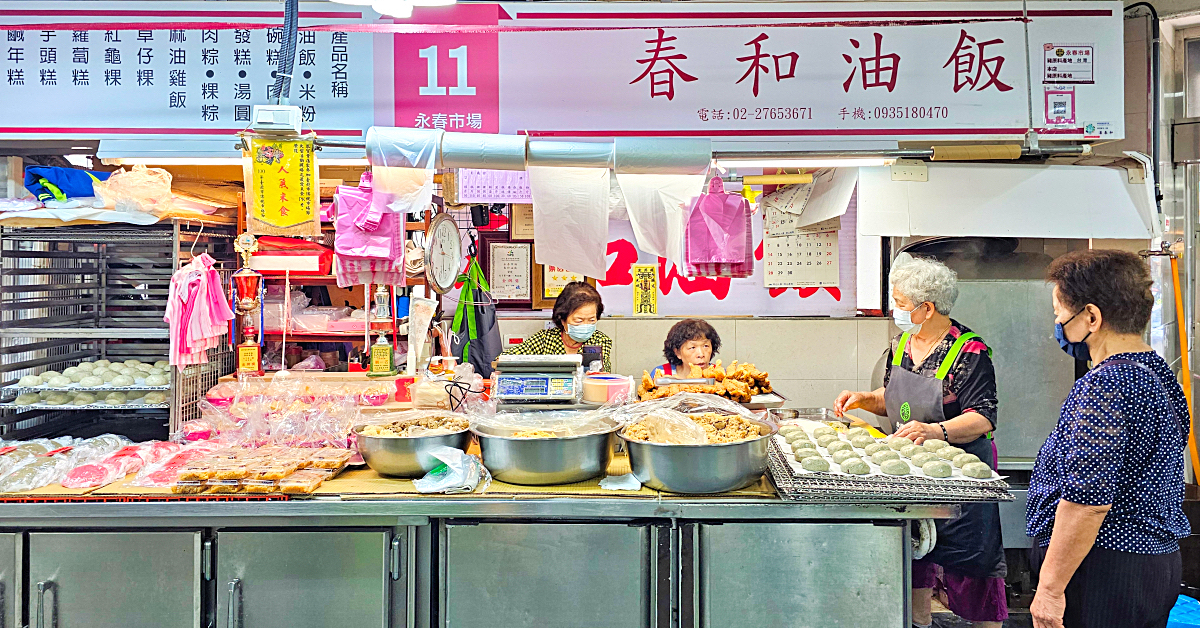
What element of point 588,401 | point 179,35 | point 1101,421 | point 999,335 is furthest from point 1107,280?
point 179,35

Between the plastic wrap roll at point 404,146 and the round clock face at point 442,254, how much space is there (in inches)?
34.8

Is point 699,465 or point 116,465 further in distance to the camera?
→ point 116,465

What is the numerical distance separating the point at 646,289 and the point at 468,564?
11.5 feet

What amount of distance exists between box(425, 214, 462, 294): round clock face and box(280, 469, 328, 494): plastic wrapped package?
4.76 feet

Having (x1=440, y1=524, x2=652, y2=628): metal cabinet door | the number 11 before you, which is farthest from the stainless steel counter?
the number 11

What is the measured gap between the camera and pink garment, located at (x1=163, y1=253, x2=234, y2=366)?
12.7ft

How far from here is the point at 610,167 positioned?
2.98 metres

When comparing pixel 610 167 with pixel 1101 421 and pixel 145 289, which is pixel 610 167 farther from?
pixel 145 289

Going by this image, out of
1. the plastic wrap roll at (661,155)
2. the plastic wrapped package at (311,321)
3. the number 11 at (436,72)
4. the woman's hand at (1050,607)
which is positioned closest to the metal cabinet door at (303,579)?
the plastic wrap roll at (661,155)

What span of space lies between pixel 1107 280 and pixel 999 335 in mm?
2306

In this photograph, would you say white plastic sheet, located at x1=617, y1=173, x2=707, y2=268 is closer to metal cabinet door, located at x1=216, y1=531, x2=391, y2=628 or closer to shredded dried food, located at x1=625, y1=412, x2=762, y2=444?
shredded dried food, located at x1=625, y1=412, x2=762, y2=444

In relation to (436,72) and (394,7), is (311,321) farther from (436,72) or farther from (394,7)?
(394,7)

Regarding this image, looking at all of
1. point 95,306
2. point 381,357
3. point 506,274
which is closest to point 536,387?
point 381,357

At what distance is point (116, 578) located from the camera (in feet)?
8.20
